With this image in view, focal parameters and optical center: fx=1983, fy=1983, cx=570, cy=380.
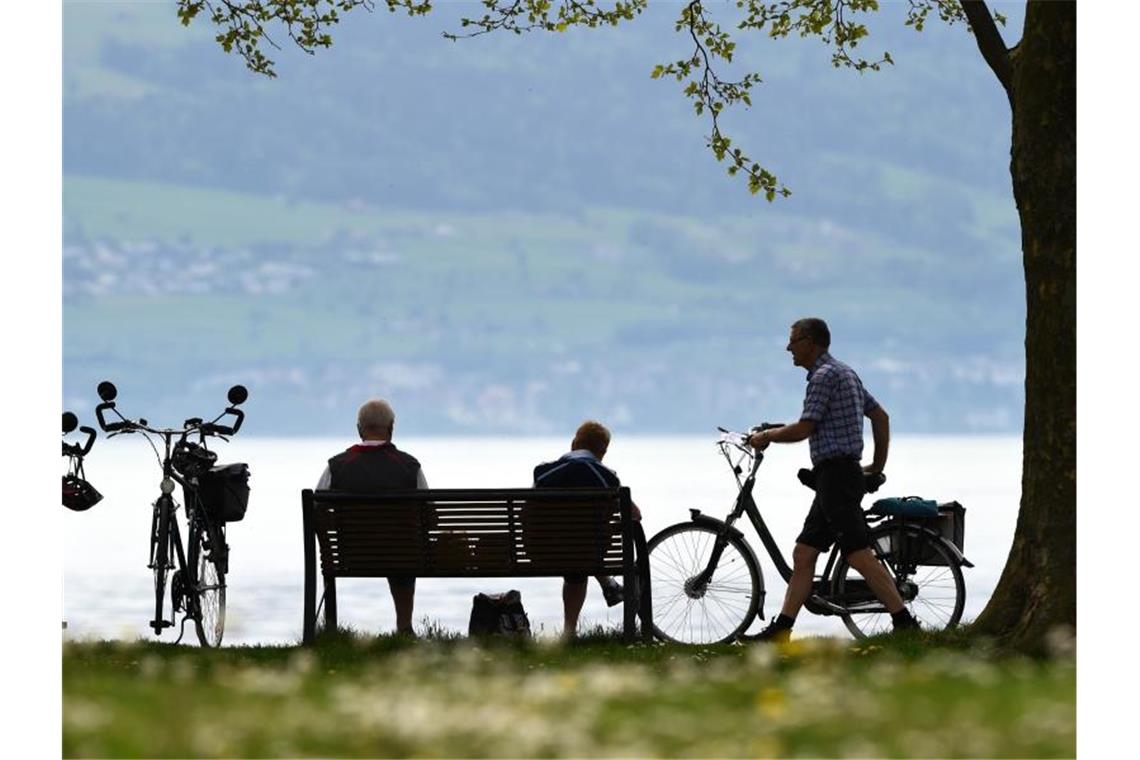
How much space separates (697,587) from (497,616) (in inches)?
51.5

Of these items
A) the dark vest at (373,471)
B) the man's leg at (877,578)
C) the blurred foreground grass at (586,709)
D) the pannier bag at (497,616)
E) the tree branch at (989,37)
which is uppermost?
the tree branch at (989,37)

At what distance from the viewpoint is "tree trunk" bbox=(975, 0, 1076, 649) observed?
→ 10742 mm

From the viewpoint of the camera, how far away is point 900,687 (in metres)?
9.02

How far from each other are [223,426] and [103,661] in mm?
2448

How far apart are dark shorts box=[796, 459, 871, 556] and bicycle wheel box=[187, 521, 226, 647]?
13.0 ft

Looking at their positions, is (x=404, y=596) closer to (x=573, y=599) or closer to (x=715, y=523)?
(x=573, y=599)

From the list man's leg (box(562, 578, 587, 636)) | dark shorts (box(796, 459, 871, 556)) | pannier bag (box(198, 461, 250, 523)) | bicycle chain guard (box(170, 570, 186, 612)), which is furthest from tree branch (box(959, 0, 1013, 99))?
bicycle chain guard (box(170, 570, 186, 612))

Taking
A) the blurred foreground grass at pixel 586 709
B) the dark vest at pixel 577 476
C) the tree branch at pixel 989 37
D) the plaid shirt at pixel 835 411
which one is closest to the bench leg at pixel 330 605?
the dark vest at pixel 577 476

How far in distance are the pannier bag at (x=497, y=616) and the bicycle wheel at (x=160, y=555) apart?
2020 millimetres

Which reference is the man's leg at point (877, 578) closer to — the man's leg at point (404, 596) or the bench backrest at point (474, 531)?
the bench backrest at point (474, 531)

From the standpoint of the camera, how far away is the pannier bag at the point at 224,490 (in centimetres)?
1325

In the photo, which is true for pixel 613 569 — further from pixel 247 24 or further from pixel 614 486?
pixel 247 24

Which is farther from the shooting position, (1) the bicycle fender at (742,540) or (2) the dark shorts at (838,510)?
(1) the bicycle fender at (742,540)

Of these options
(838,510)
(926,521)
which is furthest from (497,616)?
(926,521)
